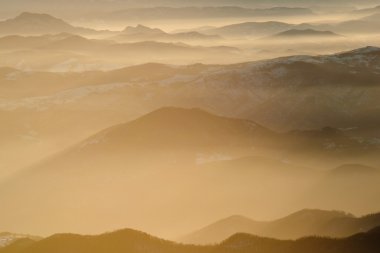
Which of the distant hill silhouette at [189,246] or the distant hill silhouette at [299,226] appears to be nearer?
the distant hill silhouette at [189,246]

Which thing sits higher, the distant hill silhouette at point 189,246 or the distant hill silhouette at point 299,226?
the distant hill silhouette at point 189,246

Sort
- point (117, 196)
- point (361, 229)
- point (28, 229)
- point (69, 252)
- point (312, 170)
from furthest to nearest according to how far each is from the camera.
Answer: point (312, 170) → point (117, 196) → point (28, 229) → point (361, 229) → point (69, 252)

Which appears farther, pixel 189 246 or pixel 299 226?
pixel 299 226

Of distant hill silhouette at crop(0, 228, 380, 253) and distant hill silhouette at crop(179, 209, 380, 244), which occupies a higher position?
distant hill silhouette at crop(0, 228, 380, 253)

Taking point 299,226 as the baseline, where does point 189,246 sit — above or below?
above

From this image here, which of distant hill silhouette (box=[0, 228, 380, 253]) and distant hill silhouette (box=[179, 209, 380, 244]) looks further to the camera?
distant hill silhouette (box=[179, 209, 380, 244])

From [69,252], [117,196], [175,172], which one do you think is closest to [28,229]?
[117,196]

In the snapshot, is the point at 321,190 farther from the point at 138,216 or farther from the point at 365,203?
the point at 138,216

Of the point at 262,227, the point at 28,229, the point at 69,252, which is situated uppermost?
the point at 69,252
